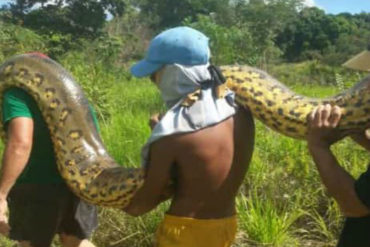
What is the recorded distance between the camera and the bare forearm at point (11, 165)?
11.0 ft

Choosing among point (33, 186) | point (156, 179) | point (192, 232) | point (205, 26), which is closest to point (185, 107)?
point (156, 179)

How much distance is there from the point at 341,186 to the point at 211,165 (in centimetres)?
60

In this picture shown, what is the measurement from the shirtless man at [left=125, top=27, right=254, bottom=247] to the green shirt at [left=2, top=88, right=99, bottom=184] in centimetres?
101

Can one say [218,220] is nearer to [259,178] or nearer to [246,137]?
[246,137]

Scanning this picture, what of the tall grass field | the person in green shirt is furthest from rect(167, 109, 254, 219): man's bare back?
the tall grass field

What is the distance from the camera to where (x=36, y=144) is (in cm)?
366

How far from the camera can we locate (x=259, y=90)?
10.3 ft

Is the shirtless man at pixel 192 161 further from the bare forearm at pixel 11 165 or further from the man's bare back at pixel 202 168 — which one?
the bare forearm at pixel 11 165

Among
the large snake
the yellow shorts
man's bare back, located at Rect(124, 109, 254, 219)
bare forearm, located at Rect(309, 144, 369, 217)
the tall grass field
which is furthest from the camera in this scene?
the tall grass field

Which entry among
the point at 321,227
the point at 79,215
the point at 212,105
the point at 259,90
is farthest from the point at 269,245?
the point at 212,105

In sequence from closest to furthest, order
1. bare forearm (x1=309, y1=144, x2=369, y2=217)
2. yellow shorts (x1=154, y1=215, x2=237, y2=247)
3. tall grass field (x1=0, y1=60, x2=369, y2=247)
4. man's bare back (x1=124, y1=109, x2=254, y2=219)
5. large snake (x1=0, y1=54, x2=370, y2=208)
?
bare forearm (x1=309, y1=144, x2=369, y2=217) → man's bare back (x1=124, y1=109, x2=254, y2=219) → yellow shorts (x1=154, y1=215, x2=237, y2=247) → large snake (x1=0, y1=54, x2=370, y2=208) → tall grass field (x1=0, y1=60, x2=369, y2=247)

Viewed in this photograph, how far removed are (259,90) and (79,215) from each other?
1.68 m

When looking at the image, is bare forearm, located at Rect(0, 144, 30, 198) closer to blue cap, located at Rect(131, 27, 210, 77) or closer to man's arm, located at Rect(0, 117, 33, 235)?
man's arm, located at Rect(0, 117, 33, 235)

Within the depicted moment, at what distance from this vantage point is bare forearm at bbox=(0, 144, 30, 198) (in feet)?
11.0
